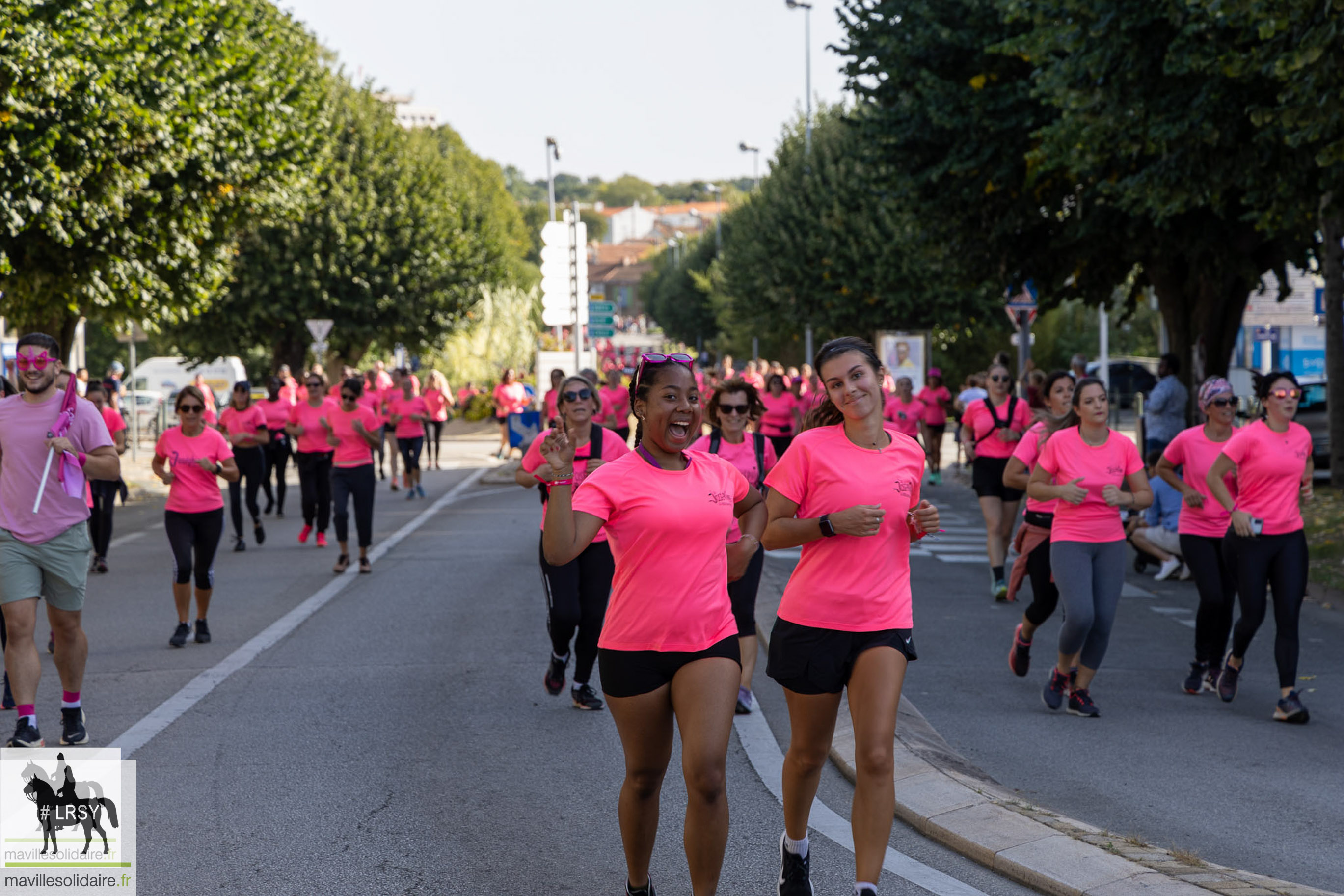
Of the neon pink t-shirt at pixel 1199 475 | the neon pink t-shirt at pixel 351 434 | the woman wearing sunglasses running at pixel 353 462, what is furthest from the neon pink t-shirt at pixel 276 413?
the neon pink t-shirt at pixel 1199 475

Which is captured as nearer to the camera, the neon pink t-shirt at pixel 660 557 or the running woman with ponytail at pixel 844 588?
the neon pink t-shirt at pixel 660 557

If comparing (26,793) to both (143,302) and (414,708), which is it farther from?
(143,302)

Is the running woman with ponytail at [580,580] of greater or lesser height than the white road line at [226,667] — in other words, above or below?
above

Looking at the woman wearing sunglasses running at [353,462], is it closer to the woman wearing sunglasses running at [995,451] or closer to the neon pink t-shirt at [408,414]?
the woman wearing sunglasses running at [995,451]

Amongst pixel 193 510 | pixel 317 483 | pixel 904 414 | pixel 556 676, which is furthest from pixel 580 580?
pixel 904 414

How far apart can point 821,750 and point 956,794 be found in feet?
4.30

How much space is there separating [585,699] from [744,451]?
1.51 metres

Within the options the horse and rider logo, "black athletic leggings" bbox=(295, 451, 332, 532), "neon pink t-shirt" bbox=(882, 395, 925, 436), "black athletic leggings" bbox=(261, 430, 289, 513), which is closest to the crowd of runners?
the horse and rider logo

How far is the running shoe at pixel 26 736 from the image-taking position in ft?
22.3

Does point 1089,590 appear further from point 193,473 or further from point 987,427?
point 193,473

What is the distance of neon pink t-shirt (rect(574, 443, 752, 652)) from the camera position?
429 cm

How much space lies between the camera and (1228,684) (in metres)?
8.17

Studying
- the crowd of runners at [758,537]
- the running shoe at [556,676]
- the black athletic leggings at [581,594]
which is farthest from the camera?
the running shoe at [556,676]

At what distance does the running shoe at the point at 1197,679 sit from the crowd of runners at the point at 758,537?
29 mm
